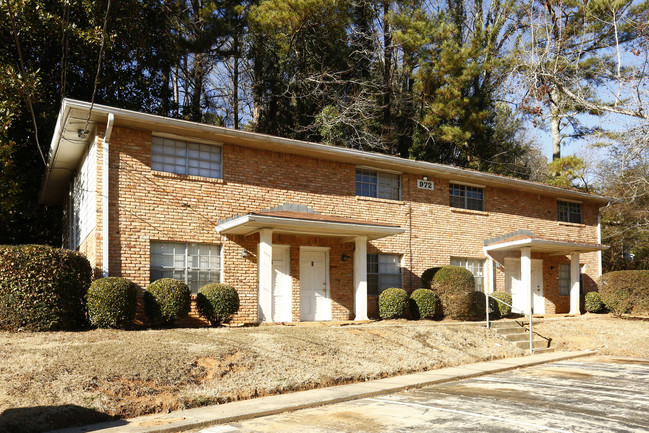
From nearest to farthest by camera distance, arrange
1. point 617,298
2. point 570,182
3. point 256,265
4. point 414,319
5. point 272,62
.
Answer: point 256,265
point 414,319
point 617,298
point 272,62
point 570,182

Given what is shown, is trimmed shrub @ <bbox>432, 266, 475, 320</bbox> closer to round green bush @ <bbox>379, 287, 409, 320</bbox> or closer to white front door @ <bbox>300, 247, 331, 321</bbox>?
round green bush @ <bbox>379, 287, 409, 320</bbox>

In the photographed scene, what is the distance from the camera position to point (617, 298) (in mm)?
20344

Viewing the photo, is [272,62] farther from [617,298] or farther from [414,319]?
[617,298]

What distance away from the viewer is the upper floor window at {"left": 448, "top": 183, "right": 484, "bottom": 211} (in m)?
20.0

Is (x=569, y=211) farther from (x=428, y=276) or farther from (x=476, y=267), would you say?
(x=428, y=276)

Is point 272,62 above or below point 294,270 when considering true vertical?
above

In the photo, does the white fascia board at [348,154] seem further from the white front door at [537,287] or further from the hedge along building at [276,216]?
the white front door at [537,287]

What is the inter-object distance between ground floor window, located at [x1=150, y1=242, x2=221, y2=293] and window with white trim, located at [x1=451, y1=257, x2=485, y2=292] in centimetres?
895

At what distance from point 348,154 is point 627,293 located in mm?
11643

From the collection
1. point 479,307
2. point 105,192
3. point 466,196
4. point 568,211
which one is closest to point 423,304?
point 479,307

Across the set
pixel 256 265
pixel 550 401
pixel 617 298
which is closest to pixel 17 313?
pixel 256 265

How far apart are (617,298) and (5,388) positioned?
64.4ft

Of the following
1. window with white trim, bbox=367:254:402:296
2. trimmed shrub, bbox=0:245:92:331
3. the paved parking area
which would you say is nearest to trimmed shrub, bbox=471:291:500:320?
window with white trim, bbox=367:254:402:296

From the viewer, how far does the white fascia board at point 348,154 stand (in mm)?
13359
